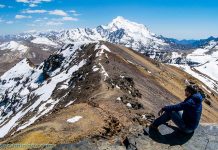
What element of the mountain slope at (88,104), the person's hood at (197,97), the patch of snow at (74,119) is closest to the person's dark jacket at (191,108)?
the person's hood at (197,97)

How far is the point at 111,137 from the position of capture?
25406 mm

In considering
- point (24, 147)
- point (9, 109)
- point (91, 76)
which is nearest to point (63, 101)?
point (91, 76)

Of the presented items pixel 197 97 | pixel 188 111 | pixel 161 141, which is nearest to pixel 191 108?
pixel 188 111

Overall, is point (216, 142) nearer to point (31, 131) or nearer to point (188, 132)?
point (188, 132)

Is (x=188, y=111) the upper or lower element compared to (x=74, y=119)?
upper

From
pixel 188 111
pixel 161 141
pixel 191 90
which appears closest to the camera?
pixel 191 90

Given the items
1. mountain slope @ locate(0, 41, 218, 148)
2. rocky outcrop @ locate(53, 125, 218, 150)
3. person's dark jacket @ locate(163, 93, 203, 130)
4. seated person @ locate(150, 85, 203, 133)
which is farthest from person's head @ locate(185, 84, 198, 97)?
mountain slope @ locate(0, 41, 218, 148)

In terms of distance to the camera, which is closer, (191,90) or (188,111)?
(191,90)

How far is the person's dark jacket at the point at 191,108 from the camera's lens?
898 inches

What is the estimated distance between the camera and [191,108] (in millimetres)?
23000

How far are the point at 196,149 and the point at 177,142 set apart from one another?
124cm

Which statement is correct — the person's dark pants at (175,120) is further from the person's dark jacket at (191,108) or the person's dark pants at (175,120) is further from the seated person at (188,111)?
the person's dark jacket at (191,108)

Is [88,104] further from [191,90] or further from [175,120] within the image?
[191,90]

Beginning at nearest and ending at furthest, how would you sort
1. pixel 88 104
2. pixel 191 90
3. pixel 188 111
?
pixel 191 90 → pixel 188 111 → pixel 88 104
